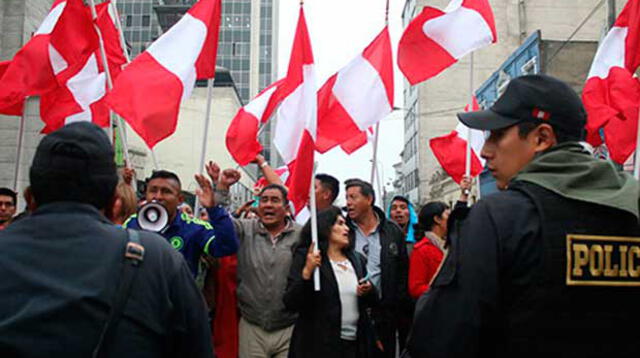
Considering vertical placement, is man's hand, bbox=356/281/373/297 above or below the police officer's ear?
below

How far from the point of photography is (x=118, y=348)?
1.82m

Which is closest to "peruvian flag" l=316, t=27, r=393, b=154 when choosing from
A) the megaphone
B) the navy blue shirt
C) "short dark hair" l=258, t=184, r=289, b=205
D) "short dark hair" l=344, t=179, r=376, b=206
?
"short dark hair" l=344, t=179, r=376, b=206

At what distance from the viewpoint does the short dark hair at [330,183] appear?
20.7ft

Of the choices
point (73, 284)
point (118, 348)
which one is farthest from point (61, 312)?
point (118, 348)

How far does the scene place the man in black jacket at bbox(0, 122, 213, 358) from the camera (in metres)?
1.75

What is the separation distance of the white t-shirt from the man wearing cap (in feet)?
7.99

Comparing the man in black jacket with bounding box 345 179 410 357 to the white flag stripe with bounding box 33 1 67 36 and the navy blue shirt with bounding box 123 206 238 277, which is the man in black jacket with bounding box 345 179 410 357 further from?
A: the white flag stripe with bounding box 33 1 67 36

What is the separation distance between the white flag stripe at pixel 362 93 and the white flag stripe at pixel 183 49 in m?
1.55

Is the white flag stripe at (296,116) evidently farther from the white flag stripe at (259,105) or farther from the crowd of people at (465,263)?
the crowd of people at (465,263)

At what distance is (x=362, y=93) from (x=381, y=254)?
1981 millimetres

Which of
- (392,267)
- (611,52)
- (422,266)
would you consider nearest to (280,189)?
(392,267)

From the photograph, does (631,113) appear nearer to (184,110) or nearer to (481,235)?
(481,235)

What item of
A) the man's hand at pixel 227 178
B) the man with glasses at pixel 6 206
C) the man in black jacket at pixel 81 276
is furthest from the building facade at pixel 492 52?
the man in black jacket at pixel 81 276

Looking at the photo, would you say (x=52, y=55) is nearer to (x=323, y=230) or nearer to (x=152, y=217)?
(x=152, y=217)
